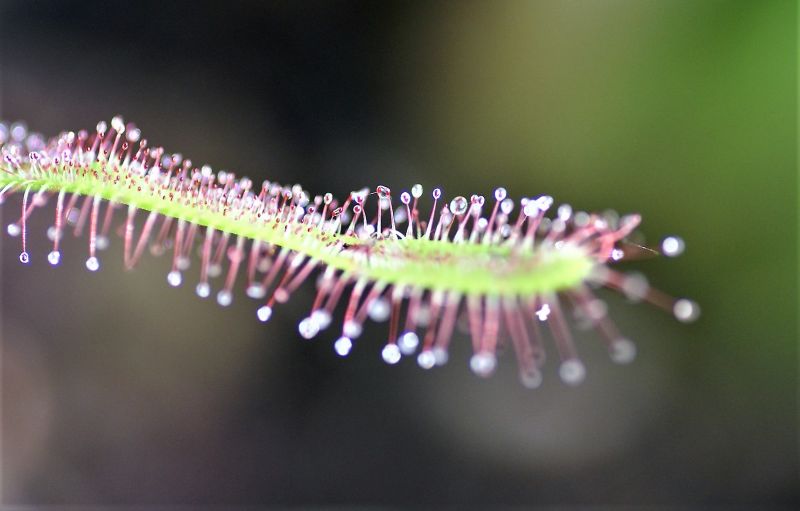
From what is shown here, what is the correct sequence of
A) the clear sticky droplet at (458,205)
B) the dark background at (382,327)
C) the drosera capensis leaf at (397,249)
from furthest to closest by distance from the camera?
the dark background at (382,327), the clear sticky droplet at (458,205), the drosera capensis leaf at (397,249)

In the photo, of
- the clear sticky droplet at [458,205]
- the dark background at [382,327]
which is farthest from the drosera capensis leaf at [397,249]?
the dark background at [382,327]

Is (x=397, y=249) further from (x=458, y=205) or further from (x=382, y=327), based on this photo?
(x=382, y=327)

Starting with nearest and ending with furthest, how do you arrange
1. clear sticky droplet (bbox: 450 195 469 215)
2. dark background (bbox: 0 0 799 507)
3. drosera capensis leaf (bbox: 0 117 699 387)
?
drosera capensis leaf (bbox: 0 117 699 387), clear sticky droplet (bbox: 450 195 469 215), dark background (bbox: 0 0 799 507)

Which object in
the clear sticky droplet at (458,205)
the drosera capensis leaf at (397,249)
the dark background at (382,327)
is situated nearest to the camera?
the drosera capensis leaf at (397,249)

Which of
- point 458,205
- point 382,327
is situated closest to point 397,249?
point 458,205

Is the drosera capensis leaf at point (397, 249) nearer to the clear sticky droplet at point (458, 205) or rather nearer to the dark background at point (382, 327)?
the clear sticky droplet at point (458, 205)

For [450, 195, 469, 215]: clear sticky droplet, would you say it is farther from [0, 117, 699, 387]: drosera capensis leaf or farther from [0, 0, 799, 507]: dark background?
[0, 0, 799, 507]: dark background

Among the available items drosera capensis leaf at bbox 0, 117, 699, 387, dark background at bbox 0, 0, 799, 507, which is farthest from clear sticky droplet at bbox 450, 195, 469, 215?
dark background at bbox 0, 0, 799, 507

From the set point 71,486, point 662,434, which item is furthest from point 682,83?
point 71,486
